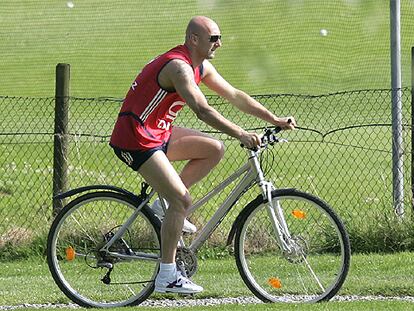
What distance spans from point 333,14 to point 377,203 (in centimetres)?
1738

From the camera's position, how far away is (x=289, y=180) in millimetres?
13711

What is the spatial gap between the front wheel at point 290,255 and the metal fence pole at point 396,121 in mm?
2558

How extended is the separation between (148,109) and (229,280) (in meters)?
2.21

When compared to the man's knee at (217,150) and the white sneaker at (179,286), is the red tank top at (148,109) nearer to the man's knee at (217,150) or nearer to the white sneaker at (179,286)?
the man's knee at (217,150)

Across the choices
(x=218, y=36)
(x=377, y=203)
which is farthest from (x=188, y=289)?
(x=377, y=203)

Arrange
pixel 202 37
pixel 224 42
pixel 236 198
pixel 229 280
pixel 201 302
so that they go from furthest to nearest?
pixel 224 42 < pixel 229 280 < pixel 201 302 < pixel 236 198 < pixel 202 37

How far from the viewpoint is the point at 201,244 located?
8016 mm

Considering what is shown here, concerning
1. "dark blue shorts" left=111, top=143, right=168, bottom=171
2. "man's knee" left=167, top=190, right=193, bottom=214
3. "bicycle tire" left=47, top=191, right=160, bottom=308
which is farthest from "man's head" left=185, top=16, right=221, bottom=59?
"bicycle tire" left=47, top=191, right=160, bottom=308

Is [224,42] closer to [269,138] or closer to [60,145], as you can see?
[60,145]

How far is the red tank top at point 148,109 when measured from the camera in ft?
24.9

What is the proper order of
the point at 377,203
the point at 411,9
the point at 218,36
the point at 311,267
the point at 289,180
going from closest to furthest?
the point at 218,36 → the point at 311,267 → the point at 377,203 → the point at 289,180 → the point at 411,9

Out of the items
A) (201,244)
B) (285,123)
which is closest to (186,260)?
(201,244)

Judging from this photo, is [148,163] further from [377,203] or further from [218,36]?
[377,203]

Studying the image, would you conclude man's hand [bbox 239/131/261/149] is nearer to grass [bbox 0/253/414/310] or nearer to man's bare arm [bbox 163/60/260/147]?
man's bare arm [bbox 163/60/260/147]
